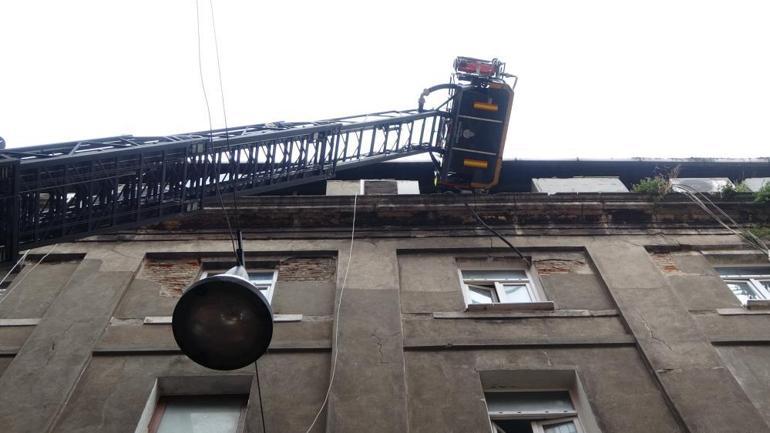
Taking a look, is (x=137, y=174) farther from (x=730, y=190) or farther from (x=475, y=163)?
(x=730, y=190)

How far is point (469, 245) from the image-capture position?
32.7ft

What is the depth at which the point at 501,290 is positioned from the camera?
30.3 ft

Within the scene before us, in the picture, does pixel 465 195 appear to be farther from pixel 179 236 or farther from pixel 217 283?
pixel 217 283

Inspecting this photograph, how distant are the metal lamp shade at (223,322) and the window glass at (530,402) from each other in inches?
135

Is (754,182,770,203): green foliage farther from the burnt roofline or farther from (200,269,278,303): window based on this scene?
(200,269,278,303): window

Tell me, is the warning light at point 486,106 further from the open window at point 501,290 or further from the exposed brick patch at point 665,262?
the exposed brick patch at point 665,262

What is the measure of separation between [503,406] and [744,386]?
2863 mm

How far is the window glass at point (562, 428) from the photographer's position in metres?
7.03

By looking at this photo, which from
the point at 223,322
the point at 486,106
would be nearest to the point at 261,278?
the point at 223,322

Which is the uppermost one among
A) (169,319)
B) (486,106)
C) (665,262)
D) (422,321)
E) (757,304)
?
(486,106)

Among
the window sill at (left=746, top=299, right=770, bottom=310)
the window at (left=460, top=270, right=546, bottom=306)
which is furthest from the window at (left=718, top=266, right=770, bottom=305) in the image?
the window at (left=460, top=270, right=546, bottom=306)

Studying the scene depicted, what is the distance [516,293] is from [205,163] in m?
4.86

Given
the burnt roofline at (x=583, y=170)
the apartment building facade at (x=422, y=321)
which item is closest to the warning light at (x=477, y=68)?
the burnt roofline at (x=583, y=170)

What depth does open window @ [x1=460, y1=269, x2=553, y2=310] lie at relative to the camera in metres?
8.54
